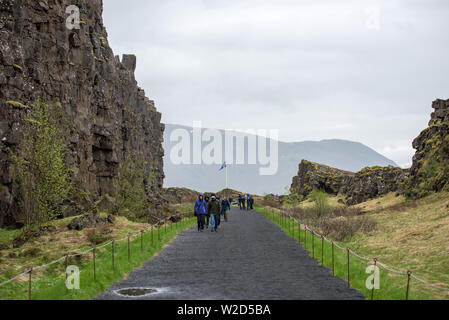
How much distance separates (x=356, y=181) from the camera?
68.4m

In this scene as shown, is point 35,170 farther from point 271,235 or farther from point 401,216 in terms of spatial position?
point 401,216

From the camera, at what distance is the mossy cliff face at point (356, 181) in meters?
59.5

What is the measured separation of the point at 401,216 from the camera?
1364 inches

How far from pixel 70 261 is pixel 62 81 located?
23.6 m

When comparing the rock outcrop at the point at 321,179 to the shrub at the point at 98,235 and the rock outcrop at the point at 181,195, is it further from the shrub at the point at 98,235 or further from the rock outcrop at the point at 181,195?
the shrub at the point at 98,235

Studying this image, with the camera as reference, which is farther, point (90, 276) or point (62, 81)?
point (62, 81)

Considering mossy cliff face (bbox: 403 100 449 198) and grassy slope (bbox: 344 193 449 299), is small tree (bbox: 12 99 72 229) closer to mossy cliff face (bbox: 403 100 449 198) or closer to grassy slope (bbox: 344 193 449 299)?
grassy slope (bbox: 344 193 449 299)

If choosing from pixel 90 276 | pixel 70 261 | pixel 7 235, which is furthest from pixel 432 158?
pixel 90 276

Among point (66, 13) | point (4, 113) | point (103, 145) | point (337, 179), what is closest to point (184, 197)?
point (337, 179)

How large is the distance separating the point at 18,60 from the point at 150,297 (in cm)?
3007

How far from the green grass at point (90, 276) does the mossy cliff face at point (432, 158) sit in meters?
26.4

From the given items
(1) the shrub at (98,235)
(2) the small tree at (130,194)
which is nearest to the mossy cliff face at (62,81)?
(2) the small tree at (130,194)

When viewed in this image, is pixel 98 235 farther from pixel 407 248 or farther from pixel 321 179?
pixel 321 179
